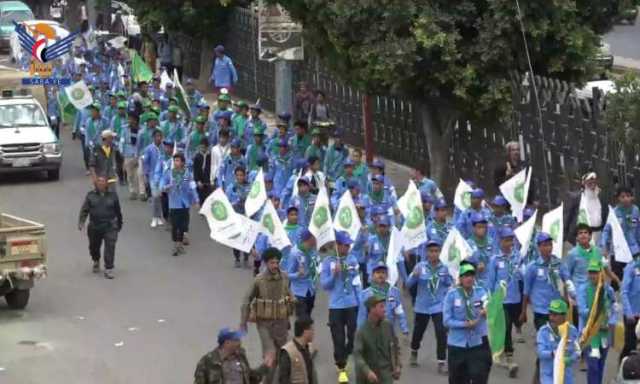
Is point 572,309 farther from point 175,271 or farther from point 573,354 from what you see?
point 175,271

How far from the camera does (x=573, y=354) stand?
48.6 feet

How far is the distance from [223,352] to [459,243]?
4721 mm

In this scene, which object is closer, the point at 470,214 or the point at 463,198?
the point at 470,214

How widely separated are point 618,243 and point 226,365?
6482mm

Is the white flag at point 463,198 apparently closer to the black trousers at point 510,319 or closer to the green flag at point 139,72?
the black trousers at point 510,319

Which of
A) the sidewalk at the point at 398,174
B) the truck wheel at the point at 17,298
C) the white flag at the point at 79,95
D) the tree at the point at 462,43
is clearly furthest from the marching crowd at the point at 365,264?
the white flag at the point at 79,95

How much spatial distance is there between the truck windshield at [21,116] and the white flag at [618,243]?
51.0 feet

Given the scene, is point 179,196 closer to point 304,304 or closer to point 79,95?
point 304,304

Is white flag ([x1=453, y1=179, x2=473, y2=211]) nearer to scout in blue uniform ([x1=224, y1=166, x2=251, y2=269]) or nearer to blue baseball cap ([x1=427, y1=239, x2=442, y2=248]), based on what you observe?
blue baseball cap ([x1=427, y1=239, x2=442, y2=248])

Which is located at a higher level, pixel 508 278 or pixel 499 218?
pixel 499 218

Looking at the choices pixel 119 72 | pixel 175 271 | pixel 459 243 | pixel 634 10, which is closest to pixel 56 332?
pixel 175 271

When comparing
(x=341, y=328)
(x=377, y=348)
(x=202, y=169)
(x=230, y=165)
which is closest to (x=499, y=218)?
(x=341, y=328)

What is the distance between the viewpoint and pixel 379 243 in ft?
61.9

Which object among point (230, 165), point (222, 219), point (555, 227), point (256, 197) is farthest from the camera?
point (230, 165)
